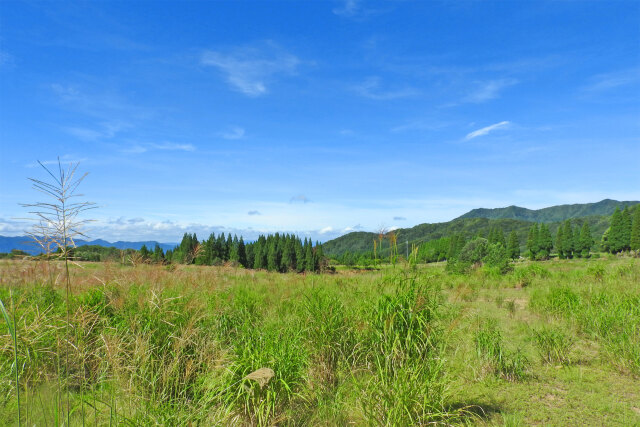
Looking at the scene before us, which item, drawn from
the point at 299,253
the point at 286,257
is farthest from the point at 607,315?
the point at 299,253

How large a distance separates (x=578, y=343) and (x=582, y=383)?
1744 mm

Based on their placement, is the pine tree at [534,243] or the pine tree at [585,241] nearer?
the pine tree at [585,241]

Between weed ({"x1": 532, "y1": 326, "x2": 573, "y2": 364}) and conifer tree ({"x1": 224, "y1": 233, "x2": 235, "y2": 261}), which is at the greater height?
conifer tree ({"x1": 224, "y1": 233, "x2": 235, "y2": 261})

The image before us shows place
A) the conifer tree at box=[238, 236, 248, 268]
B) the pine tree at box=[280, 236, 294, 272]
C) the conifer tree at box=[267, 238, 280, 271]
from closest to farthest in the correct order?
the pine tree at box=[280, 236, 294, 272] < the conifer tree at box=[267, 238, 280, 271] < the conifer tree at box=[238, 236, 248, 268]

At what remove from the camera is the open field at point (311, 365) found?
3100 mm

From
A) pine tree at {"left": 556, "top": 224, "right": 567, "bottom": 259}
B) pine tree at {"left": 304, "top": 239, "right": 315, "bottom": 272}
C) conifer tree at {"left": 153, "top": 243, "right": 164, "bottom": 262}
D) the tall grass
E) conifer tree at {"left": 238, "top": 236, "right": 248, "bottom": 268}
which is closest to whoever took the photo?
the tall grass

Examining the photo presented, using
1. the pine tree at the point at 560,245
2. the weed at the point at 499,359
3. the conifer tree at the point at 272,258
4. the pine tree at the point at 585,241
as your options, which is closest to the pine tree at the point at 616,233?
the pine tree at the point at 585,241

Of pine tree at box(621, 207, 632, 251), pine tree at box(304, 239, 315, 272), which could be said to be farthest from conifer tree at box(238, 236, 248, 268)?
pine tree at box(621, 207, 632, 251)

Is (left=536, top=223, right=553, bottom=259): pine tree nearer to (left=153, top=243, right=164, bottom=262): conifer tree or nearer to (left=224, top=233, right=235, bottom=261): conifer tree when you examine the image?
(left=224, top=233, right=235, bottom=261): conifer tree

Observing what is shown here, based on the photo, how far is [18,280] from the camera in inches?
276

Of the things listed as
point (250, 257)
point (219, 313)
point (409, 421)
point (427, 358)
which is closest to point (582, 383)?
point (427, 358)

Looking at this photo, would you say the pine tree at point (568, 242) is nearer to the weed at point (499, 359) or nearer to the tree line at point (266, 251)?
the tree line at point (266, 251)

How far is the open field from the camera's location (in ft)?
10.2

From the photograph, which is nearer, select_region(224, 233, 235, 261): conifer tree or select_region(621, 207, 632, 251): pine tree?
select_region(224, 233, 235, 261): conifer tree
